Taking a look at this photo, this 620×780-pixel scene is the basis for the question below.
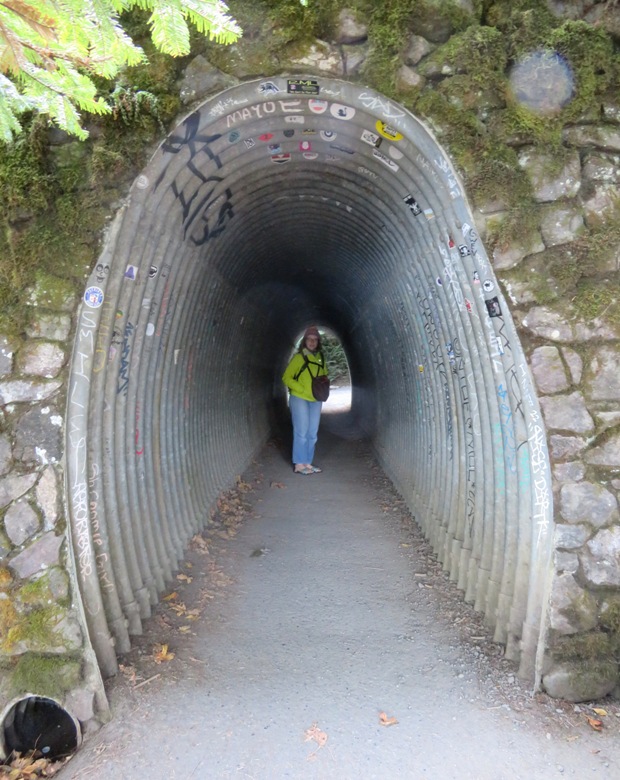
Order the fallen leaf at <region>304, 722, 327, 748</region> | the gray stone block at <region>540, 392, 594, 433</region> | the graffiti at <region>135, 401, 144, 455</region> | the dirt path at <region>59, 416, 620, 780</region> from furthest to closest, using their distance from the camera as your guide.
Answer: the graffiti at <region>135, 401, 144, 455</region>, the gray stone block at <region>540, 392, 594, 433</region>, the fallen leaf at <region>304, 722, 327, 748</region>, the dirt path at <region>59, 416, 620, 780</region>

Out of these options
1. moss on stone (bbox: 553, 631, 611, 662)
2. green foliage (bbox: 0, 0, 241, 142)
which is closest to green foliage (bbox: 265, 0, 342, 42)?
green foliage (bbox: 0, 0, 241, 142)

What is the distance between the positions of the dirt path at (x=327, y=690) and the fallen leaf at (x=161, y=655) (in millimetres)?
45

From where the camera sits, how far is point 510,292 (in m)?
3.47

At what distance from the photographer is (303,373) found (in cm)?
841

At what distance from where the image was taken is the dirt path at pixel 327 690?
2.99 m

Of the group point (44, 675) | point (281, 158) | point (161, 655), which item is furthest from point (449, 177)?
point (44, 675)

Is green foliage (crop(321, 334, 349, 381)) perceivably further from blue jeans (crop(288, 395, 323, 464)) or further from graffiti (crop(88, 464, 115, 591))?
graffiti (crop(88, 464, 115, 591))

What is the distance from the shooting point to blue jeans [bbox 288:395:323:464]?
8.49 meters

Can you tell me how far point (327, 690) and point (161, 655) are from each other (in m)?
1.15

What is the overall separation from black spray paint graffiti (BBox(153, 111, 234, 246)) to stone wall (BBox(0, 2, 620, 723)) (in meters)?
0.22

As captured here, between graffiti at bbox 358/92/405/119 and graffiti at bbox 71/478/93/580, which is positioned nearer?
graffiti at bbox 71/478/93/580

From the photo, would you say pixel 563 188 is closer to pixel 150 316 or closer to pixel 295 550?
pixel 150 316

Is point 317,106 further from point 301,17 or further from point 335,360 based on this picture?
point 335,360

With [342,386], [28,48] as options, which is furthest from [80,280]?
[342,386]
